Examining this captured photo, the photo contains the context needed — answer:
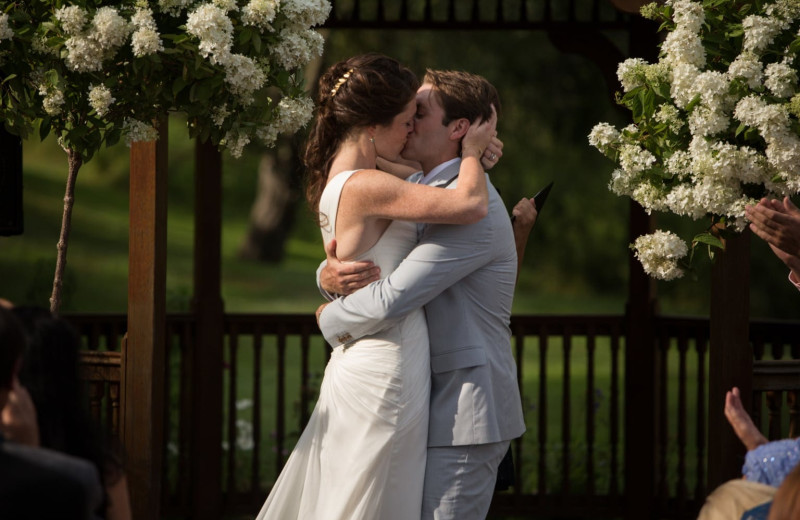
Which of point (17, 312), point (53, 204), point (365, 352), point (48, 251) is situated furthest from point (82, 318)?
point (53, 204)

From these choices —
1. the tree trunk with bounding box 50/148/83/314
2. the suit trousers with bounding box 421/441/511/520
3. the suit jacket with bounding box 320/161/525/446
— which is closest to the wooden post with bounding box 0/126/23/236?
the tree trunk with bounding box 50/148/83/314

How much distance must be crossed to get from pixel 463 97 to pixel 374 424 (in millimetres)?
959

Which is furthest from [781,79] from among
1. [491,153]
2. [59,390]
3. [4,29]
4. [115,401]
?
[115,401]

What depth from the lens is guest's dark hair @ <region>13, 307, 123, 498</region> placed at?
2.37 m

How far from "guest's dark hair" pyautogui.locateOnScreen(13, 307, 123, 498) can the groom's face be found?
1252mm

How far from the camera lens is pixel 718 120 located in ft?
10.3

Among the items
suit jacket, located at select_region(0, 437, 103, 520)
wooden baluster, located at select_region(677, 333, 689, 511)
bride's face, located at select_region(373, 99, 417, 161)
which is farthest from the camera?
wooden baluster, located at select_region(677, 333, 689, 511)

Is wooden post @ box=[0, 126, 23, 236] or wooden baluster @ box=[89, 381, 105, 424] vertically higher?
wooden post @ box=[0, 126, 23, 236]

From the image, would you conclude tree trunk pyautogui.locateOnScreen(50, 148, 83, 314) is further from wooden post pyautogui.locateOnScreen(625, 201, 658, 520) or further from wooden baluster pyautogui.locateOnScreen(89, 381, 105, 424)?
wooden post pyautogui.locateOnScreen(625, 201, 658, 520)

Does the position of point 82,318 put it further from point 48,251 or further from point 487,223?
point 48,251

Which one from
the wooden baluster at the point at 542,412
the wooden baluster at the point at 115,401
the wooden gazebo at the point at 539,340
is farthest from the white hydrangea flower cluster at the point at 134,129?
the wooden baluster at the point at 542,412

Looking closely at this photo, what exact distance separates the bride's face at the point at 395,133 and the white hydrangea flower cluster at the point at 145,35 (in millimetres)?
655

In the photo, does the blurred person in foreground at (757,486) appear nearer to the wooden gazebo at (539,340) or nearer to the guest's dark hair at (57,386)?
the guest's dark hair at (57,386)

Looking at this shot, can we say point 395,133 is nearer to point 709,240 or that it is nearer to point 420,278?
point 420,278
